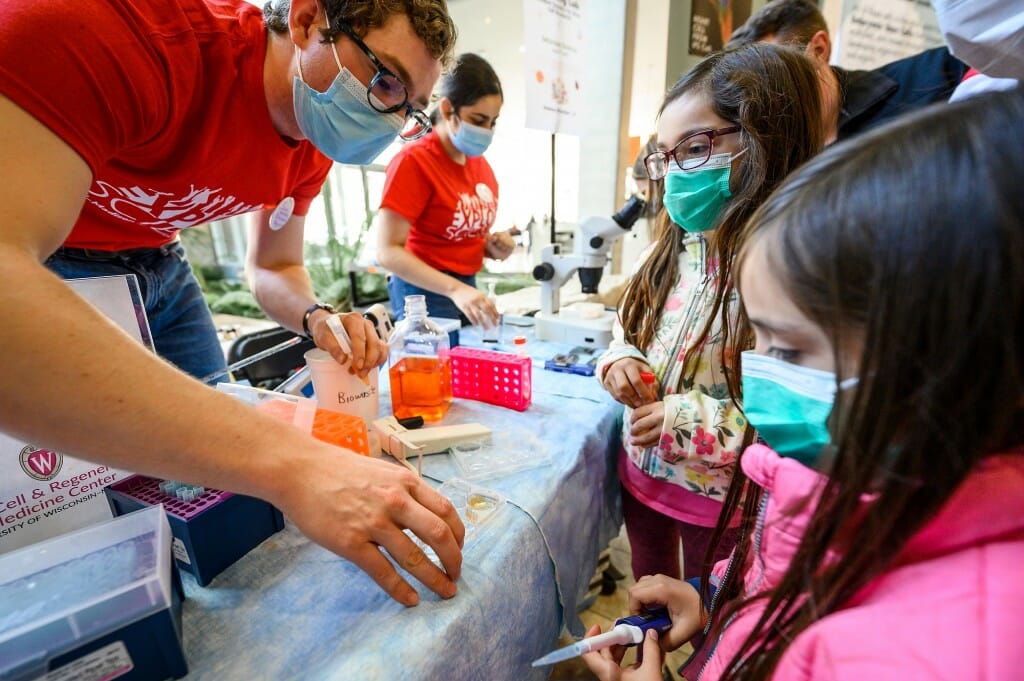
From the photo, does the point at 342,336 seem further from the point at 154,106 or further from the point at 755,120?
the point at 755,120

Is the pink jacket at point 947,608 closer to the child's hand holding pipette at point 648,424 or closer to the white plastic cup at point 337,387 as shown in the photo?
the child's hand holding pipette at point 648,424

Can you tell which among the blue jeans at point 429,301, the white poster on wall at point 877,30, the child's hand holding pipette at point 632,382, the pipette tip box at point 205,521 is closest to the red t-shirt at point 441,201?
the blue jeans at point 429,301

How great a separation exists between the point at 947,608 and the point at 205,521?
0.67 m

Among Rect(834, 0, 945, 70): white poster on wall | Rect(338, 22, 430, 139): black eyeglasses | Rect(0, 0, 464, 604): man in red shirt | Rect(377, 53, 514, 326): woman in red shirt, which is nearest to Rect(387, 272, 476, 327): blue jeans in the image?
Rect(377, 53, 514, 326): woman in red shirt

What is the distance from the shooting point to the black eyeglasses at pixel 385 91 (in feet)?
2.59

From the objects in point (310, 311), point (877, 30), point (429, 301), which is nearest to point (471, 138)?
point (429, 301)

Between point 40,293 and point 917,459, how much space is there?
72 cm

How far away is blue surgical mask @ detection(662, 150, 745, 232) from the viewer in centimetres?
81

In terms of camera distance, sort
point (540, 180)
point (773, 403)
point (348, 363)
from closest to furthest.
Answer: point (773, 403)
point (348, 363)
point (540, 180)

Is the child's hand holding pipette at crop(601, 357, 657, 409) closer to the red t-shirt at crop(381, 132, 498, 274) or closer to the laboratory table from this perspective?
the laboratory table

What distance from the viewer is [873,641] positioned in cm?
33

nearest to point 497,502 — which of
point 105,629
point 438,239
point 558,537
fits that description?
point 558,537

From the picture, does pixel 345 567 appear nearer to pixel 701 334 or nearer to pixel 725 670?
pixel 725 670

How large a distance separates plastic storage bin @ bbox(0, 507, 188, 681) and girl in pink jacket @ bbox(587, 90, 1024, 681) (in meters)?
0.55
